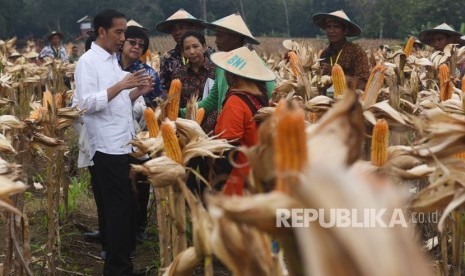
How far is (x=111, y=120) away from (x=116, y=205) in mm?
496

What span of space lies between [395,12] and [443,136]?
39.0m

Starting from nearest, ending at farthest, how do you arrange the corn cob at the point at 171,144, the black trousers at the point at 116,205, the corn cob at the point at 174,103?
the corn cob at the point at 171,144
the corn cob at the point at 174,103
the black trousers at the point at 116,205

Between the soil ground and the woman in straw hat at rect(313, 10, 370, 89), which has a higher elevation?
the woman in straw hat at rect(313, 10, 370, 89)

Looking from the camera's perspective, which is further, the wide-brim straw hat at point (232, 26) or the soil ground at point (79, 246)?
the wide-brim straw hat at point (232, 26)

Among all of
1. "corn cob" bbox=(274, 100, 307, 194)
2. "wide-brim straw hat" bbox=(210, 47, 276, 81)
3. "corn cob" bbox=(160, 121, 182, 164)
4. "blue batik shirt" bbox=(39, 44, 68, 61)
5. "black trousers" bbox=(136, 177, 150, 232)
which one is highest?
"corn cob" bbox=(274, 100, 307, 194)

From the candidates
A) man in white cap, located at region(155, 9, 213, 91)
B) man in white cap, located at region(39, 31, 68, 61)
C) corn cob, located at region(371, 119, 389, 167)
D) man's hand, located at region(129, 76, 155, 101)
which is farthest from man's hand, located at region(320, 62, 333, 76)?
man in white cap, located at region(39, 31, 68, 61)

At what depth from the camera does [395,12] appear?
39.6m

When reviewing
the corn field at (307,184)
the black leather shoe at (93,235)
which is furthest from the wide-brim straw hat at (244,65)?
the black leather shoe at (93,235)

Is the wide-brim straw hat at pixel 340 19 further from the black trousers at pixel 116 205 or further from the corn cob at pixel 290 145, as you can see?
the corn cob at pixel 290 145

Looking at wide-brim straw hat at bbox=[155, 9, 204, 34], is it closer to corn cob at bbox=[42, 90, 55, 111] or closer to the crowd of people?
the crowd of people

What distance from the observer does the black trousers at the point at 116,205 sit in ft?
14.1

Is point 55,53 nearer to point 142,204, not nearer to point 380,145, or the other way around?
point 142,204

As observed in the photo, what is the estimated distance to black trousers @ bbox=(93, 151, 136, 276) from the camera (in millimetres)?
4285

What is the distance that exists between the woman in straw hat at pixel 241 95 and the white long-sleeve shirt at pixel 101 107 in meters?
0.68
